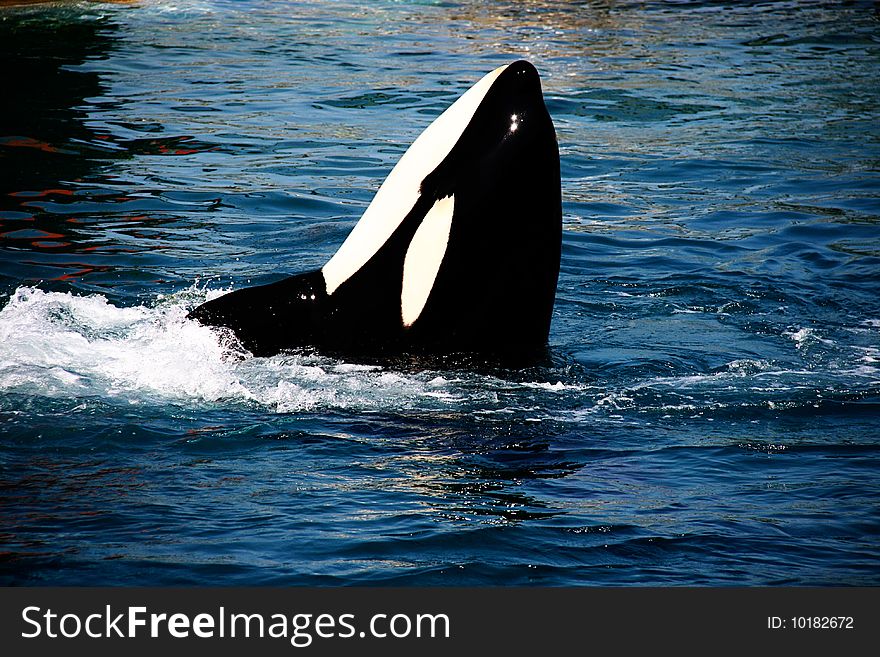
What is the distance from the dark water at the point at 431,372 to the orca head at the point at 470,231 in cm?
38

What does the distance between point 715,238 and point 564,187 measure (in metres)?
3.04

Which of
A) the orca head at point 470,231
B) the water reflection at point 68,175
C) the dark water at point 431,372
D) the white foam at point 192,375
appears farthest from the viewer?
the water reflection at point 68,175

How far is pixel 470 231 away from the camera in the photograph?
7336 mm

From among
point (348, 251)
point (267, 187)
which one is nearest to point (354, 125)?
point (267, 187)

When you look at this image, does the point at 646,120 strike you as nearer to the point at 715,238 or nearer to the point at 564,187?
the point at 564,187

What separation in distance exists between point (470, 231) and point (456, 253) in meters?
0.16

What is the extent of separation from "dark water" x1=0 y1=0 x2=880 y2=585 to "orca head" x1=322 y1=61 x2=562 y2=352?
15.1 inches

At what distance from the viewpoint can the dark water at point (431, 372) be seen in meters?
5.87

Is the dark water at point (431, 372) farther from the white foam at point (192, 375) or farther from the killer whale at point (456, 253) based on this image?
the killer whale at point (456, 253)

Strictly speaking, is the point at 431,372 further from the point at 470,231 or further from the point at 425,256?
the point at 470,231

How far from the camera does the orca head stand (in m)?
7.28

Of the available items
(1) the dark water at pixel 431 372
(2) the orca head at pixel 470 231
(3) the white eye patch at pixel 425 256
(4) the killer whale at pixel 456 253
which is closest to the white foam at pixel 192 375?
(1) the dark water at pixel 431 372

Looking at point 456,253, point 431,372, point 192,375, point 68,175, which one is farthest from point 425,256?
point 68,175

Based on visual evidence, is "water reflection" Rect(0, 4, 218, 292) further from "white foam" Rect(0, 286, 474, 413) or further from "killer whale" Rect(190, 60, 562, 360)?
"killer whale" Rect(190, 60, 562, 360)
